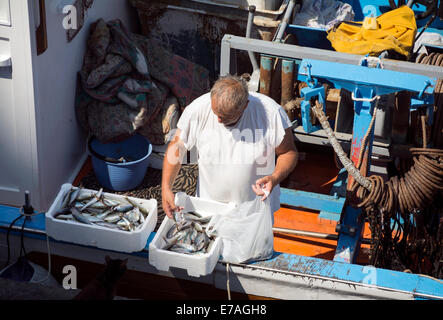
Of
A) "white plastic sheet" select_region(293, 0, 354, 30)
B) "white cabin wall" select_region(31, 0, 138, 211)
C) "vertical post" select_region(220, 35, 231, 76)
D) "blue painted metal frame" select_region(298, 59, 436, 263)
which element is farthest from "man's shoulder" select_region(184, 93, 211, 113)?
"white plastic sheet" select_region(293, 0, 354, 30)

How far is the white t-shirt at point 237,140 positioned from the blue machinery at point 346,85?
0.63 metres

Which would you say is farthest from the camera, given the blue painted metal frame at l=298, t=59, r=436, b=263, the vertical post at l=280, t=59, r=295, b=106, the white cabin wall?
the vertical post at l=280, t=59, r=295, b=106

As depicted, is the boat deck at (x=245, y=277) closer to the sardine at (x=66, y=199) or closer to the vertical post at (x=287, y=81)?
the sardine at (x=66, y=199)

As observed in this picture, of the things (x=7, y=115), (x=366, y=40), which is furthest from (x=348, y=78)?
(x=7, y=115)

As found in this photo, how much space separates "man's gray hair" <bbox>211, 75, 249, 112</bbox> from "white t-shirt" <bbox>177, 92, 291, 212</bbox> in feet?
0.79

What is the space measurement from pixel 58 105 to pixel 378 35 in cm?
280

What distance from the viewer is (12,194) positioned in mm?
5477

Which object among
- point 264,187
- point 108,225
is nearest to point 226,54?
point 264,187

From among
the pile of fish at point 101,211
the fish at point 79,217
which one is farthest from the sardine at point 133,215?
the fish at point 79,217

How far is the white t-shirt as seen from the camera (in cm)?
381

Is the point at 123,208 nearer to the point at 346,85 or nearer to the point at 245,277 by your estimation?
the point at 245,277

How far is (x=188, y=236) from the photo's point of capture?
3.63 m

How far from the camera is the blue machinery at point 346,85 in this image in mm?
4145

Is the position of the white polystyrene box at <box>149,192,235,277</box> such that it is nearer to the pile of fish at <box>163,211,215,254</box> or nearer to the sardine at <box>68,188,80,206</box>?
the pile of fish at <box>163,211,215,254</box>
